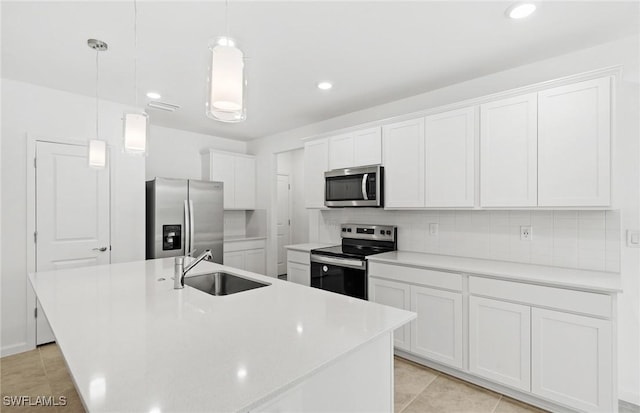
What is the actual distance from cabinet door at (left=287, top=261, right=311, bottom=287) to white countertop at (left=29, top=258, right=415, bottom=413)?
1.73 meters

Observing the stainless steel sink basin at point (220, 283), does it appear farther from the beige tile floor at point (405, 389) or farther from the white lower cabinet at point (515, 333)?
the white lower cabinet at point (515, 333)

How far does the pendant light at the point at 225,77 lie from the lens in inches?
45.3

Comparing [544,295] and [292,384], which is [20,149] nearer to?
[292,384]

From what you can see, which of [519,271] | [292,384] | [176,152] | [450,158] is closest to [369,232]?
[450,158]

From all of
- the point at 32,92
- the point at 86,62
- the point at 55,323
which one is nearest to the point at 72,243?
the point at 32,92

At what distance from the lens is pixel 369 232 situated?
3674mm

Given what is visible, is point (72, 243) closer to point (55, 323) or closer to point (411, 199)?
point (55, 323)

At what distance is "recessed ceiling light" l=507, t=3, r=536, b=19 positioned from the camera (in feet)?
6.09

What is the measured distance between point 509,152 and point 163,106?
3.55 metres

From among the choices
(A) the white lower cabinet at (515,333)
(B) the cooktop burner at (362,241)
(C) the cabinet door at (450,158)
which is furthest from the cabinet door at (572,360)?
(B) the cooktop burner at (362,241)

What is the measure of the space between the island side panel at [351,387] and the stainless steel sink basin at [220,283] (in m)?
1.03

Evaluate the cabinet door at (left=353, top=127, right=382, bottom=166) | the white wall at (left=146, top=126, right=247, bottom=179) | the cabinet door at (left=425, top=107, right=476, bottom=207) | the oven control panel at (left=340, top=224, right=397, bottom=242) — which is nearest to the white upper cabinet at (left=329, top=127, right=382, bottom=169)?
the cabinet door at (left=353, top=127, right=382, bottom=166)

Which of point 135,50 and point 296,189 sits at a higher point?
point 135,50

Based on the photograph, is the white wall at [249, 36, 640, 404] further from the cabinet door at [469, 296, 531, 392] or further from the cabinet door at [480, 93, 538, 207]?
the cabinet door at [469, 296, 531, 392]
